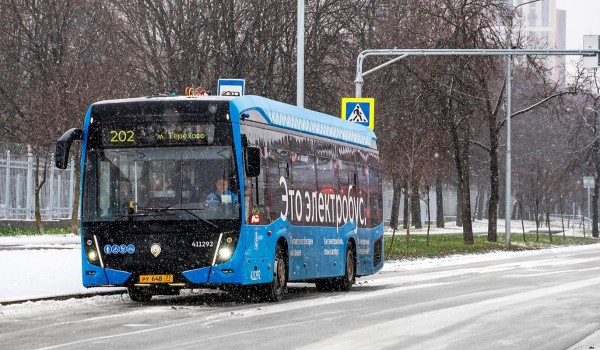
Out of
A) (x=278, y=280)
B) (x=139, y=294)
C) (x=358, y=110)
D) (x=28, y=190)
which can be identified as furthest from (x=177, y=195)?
(x=28, y=190)

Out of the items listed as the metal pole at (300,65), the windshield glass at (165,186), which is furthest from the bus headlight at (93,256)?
the metal pole at (300,65)

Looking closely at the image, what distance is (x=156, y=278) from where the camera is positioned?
1952cm

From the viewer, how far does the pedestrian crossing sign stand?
32125 millimetres

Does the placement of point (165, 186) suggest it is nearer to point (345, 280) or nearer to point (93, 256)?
point (93, 256)

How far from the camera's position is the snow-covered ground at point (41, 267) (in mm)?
21906

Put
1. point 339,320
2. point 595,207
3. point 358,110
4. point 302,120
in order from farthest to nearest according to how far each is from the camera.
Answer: point 595,207 < point 358,110 < point 302,120 < point 339,320

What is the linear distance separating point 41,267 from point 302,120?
7.04 m

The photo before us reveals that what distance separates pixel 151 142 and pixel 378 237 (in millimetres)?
8773

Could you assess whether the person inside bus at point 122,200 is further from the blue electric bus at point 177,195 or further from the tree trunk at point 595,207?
the tree trunk at point 595,207

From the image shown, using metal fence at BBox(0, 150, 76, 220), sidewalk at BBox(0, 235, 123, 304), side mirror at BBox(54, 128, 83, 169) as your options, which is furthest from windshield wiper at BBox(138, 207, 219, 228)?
metal fence at BBox(0, 150, 76, 220)

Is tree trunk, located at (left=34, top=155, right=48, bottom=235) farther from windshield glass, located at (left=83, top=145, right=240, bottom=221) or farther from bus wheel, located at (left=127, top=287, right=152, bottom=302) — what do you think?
windshield glass, located at (left=83, top=145, right=240, bottom=221)

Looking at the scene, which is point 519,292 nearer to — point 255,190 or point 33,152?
point 255,190

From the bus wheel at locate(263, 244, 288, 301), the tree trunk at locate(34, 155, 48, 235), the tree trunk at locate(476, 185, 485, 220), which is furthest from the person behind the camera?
the tree trunk at locate(476, 185, 485, 220)

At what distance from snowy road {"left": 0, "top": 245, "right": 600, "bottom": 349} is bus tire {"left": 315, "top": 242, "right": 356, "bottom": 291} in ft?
0.80
